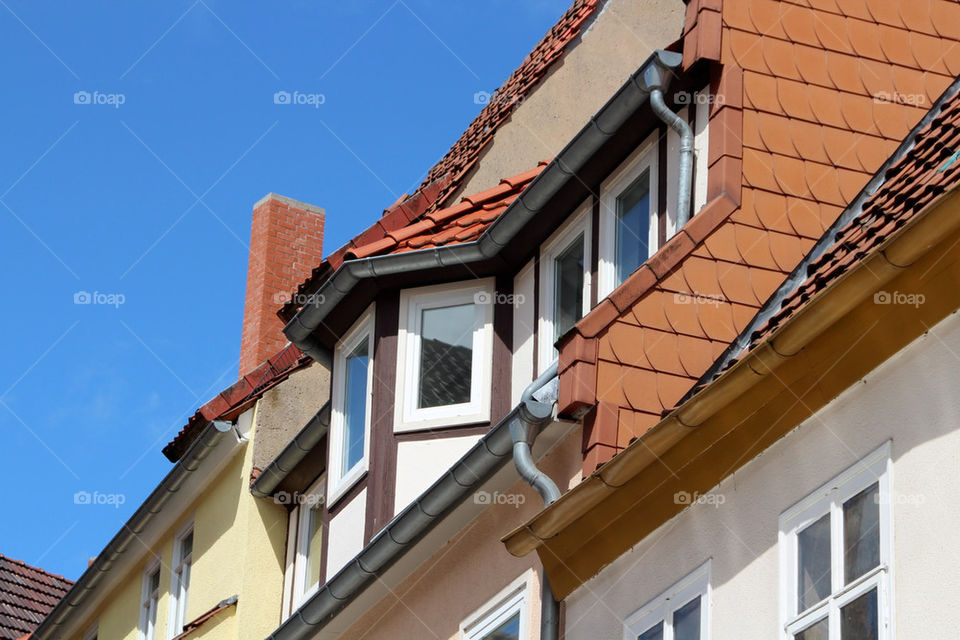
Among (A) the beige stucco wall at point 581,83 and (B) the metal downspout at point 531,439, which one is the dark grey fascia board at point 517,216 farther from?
(A) the beige stucco wall at point 581,83

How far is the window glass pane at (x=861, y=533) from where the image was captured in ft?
26.3

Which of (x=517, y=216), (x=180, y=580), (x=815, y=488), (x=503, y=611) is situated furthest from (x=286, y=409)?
(x=815, y=488)

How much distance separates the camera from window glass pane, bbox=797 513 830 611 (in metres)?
8.27

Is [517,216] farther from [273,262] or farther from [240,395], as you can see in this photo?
[273,262]

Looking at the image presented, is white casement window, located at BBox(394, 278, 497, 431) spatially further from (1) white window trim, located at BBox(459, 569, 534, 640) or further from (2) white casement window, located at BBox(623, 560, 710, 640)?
(2) white casement window, located at BBox(623, 560, 710, 640)

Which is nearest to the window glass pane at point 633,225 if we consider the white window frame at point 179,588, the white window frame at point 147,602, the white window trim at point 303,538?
the white window trim at point 303,538

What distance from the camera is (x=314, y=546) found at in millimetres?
A: 16516

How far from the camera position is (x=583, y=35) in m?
15.5

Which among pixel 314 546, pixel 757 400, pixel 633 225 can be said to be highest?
pixel 633 225

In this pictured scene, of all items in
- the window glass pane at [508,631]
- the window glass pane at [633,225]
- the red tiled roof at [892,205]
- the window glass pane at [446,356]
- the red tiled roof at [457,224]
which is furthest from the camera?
the red tiled roof at [457,224]

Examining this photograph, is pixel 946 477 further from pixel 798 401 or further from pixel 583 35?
pixel 583 35

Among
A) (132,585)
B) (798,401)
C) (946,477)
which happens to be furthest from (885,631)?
(132,585)

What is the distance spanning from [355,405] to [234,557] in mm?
3560

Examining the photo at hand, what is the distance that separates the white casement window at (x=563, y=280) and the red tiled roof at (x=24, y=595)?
16.0 meters
